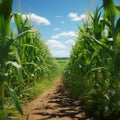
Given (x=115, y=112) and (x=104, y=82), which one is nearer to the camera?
(x=115, y=112)

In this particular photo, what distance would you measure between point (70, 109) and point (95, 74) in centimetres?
89

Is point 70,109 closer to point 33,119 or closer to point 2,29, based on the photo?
point 33,119

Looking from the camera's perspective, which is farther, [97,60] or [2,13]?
[97,60]

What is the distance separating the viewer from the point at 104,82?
14.6 ft

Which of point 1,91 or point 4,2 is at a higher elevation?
point 4,2

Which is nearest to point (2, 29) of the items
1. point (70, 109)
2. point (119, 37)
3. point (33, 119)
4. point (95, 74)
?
point (33, 119)

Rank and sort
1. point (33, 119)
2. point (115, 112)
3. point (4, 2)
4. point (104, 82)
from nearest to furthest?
point (4, 2), point (115, 112), point (33, 119), point (104, 82)

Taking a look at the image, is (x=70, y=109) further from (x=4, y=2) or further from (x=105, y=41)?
(x=4, y=2)

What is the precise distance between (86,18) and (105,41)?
2.04 m

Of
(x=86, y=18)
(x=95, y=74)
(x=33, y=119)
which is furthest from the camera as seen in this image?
(x=86, y=18)

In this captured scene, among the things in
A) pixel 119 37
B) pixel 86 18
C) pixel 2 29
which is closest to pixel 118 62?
pixel 119 37

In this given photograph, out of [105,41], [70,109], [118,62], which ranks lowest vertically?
[70,109]

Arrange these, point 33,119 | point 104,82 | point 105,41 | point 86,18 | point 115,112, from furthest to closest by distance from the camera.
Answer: point 86,18, point 104,82, point 105,41, point 33,119, point 115,112

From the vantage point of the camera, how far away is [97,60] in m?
4.65
